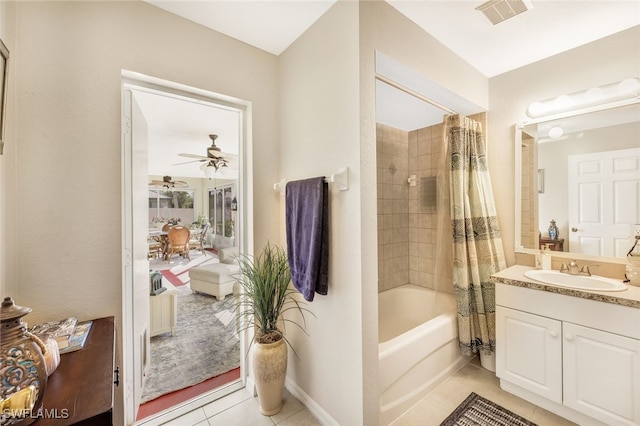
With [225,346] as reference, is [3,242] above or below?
above

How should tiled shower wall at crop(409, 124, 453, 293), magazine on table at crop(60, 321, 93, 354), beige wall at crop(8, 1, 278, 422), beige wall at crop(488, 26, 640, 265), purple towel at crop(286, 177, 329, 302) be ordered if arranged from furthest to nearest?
1. tiled shower wall at crop(409, 124, 453, 293)
2. beige wall at crop(488, 26, 640, 265)
3. purple towel at crop(286, 177, 329, 302)
4. beige wall at crop(8, 1, 278, 422)
5. magazine on table at crop(60, 321, 93, 354)

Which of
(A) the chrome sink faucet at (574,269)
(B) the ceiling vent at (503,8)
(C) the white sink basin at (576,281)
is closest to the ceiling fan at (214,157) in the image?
(B) the ceiling vent at (503,8)

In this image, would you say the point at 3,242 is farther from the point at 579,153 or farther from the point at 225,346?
the point at 579,153

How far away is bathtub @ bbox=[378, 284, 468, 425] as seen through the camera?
5.36 ft

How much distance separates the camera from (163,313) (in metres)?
2.70

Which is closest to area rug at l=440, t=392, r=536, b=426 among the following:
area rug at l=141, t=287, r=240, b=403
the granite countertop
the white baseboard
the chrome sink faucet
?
the white baseboard

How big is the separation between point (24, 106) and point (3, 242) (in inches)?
26.1

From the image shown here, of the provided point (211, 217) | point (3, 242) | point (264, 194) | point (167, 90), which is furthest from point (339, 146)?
point (211, 217)

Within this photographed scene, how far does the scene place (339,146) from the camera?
1558 mm

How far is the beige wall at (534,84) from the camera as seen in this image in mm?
1819

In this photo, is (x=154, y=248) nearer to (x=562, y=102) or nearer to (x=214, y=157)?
(x=214, y=157)

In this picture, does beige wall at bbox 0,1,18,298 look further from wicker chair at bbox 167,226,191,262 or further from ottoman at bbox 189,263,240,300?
wicker chair at bbox 167,226,191,262

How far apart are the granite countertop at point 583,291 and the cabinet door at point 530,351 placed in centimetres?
21

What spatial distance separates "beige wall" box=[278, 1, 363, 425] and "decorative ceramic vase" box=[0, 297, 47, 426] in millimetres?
1251
